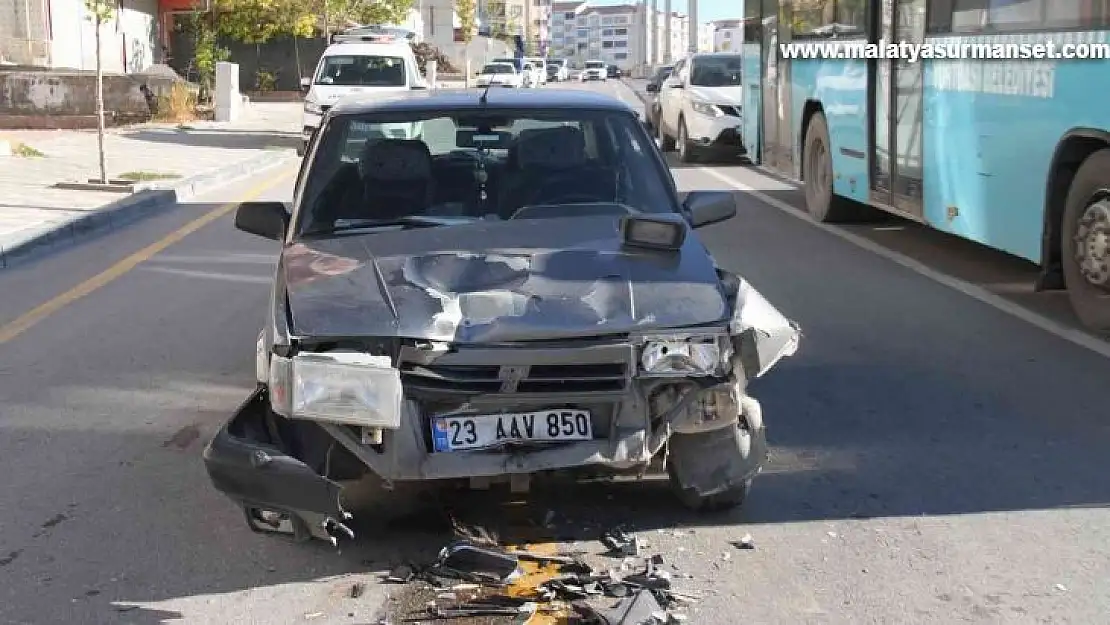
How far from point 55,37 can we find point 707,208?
32372 mm

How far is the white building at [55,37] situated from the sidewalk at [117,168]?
4.52 m

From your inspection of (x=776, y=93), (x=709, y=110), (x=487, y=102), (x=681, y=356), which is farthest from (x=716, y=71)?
(x=681, y=356)

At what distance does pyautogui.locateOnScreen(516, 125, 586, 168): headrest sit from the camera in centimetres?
604

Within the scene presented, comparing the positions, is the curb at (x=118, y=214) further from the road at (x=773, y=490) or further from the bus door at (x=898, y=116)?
the bus door at (x=898, y=116)

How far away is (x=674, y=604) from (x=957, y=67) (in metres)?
7.03

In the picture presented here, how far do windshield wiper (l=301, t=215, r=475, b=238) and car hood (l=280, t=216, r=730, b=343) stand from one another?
0.59 feet

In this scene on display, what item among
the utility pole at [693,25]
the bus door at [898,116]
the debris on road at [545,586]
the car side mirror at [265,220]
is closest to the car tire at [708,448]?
the debris on road at [545,586]

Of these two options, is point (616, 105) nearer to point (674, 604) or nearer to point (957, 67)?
point (674, 604)

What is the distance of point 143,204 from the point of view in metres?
16.3

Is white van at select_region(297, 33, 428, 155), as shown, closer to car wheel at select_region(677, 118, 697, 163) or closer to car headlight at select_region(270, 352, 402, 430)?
car wheel at select_region(677, 118, 697, 163)

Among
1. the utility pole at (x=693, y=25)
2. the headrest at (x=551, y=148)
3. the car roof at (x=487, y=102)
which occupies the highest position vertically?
the utility pole at (x=693, y=25)

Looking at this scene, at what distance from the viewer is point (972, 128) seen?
32.5ft

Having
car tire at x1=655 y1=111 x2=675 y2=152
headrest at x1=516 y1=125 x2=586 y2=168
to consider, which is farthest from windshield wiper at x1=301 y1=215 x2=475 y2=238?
car tire at x1=655 y1=111 x2=675 y2=152

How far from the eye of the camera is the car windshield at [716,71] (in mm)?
22656
